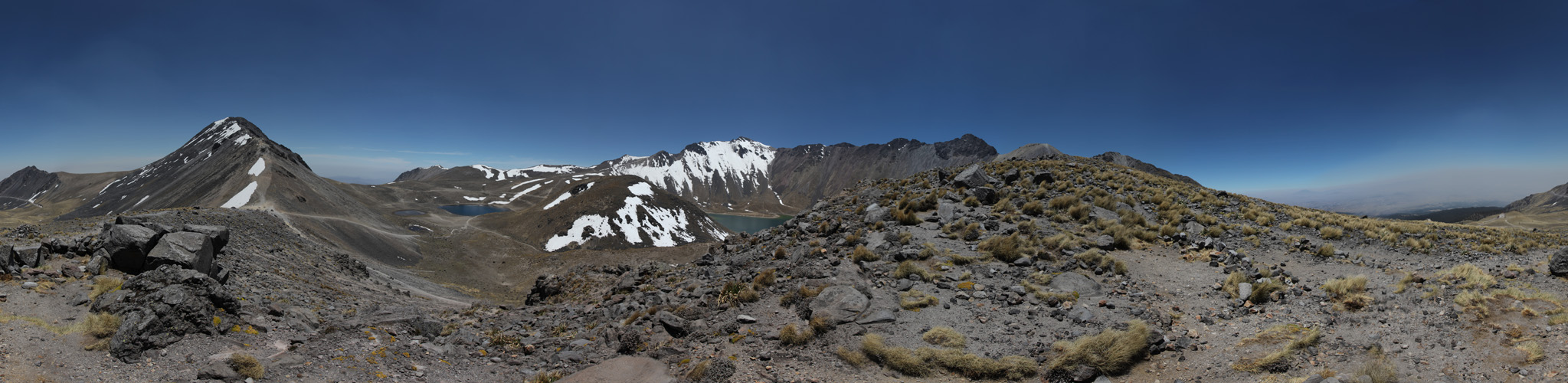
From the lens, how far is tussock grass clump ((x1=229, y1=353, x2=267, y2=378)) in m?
7.18

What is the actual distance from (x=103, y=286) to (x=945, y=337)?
54.3ft

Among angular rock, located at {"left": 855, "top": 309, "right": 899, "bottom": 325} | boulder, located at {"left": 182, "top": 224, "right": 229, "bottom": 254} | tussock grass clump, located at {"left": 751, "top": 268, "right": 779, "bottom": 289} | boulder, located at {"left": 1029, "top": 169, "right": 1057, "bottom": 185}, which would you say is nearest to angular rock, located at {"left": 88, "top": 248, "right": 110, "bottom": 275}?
boulder, located at {"left": 182, "top": 224, "right": 229, "bottom": 254}

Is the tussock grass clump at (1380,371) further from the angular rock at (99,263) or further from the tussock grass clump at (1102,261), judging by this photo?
the angular rock at (99,263)

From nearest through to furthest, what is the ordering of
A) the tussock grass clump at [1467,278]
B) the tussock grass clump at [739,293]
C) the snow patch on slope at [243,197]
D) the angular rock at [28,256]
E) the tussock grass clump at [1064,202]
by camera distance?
1. the tussock grass clump at [1467,278]
2. the angular rock at [28,256]
3. the tussock grass clump at [739,293]
4. the tussock grass clump at [1064,202]
5. the snow patch on slope at [243,197]

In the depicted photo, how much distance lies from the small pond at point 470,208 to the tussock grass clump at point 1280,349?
5770 inches

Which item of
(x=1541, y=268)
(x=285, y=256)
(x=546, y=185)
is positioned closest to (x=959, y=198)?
(x=1541, y=268)

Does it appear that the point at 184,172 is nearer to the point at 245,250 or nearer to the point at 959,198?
the point at 245,250

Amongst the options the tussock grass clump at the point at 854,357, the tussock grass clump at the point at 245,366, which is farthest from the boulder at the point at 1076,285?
the tussock grass clump at the point at 245,366

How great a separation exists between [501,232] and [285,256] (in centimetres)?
5821

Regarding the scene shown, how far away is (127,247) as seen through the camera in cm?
1067

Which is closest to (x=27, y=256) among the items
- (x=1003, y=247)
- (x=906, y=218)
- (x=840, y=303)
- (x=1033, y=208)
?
(x=840, y=303)

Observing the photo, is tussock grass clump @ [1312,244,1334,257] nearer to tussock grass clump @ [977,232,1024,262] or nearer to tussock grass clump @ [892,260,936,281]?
tussock grass clump @ [977,232,1024,262]

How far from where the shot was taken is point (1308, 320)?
8141mm

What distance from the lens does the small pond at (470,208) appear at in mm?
128250
